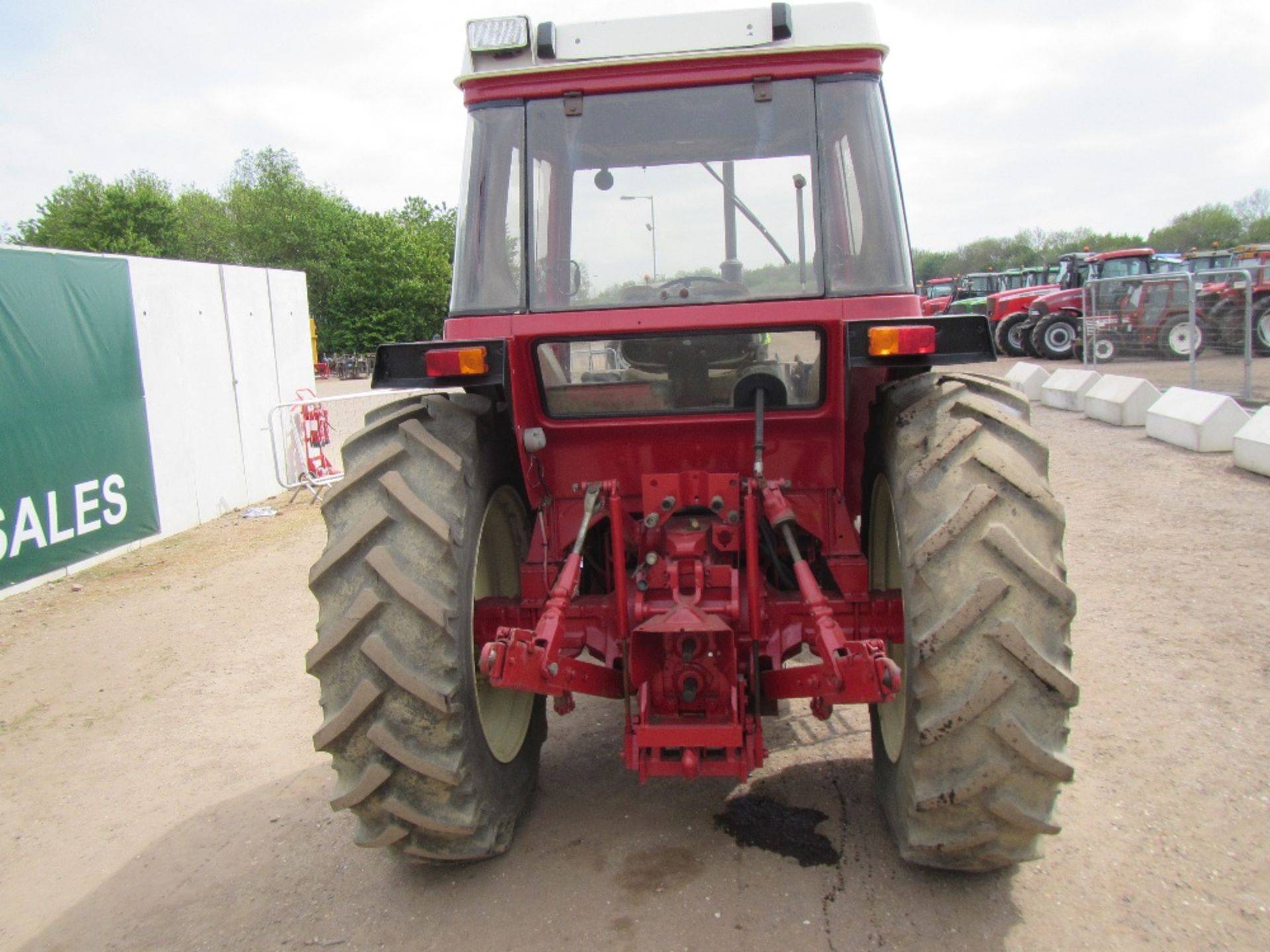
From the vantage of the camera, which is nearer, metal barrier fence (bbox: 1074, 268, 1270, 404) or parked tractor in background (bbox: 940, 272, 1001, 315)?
metal barrier fence (bbox: 1074, 268, 1270, 404)

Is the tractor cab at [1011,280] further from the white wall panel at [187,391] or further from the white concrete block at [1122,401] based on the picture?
the white wall panel at [187,391]

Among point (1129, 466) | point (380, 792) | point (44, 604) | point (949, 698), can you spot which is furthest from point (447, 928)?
point (1129, 466)

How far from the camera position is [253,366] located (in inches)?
430

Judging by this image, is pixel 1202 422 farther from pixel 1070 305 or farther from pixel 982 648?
pixel 1070 305

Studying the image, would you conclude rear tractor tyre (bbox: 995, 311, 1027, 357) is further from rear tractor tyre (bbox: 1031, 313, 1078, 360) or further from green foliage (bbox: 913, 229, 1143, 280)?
green foliage (bbox: 913, 229, 1143, 280)

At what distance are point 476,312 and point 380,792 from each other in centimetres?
152

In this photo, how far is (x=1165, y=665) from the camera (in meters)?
4.55

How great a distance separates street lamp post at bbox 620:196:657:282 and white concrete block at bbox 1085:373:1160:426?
9417 mm

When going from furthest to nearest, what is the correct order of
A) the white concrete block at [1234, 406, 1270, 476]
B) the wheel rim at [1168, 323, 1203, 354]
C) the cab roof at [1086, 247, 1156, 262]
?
1. the cab roof at [1086, 247, 1156, 262]
2. the wheel rim at [1168, 323, 1203, 354]
3. the white concrete block at [1234, 406, 1270, 476]

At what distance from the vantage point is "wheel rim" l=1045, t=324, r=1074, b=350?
20.3 metres

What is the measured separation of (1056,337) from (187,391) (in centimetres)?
1744

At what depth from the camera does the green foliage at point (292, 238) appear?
45562 mm

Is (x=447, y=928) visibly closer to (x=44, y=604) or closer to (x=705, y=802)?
(x=705, y=802)

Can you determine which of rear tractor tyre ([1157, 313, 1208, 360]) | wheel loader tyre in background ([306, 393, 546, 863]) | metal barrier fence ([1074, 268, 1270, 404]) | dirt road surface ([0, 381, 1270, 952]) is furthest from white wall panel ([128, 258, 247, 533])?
rear tractor tyre ([1157, 313, 1208, 360])
